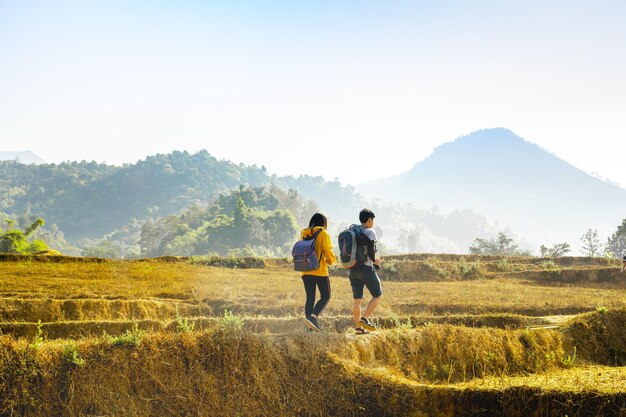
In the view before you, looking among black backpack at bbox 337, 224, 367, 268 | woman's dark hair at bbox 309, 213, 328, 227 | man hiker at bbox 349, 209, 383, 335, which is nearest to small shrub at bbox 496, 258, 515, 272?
man hiker at bbox 349, 209, 383, 335

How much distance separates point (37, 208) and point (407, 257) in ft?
620

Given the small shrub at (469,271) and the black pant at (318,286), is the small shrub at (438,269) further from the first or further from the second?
the black pant at (318,286)

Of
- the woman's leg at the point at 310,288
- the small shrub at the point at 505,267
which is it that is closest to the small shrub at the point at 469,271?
the small shrub at the point at 505,267

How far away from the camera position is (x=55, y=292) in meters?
17.9

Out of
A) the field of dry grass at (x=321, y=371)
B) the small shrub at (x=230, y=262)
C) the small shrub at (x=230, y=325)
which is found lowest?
the field of dry grass at (x=321, y=371)

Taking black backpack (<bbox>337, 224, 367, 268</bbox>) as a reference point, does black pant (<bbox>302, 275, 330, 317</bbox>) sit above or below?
below

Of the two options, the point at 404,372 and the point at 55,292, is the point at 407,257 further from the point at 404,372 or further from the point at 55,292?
the point at 404,372

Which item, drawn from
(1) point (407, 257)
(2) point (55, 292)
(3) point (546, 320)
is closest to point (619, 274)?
(1) point (407, 257)

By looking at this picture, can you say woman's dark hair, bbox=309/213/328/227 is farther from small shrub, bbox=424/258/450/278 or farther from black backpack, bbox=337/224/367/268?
small shrub, bbox=424/258/450/278

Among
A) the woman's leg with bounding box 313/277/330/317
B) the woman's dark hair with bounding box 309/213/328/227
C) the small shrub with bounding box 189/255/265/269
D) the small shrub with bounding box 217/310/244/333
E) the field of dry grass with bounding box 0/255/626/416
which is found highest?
the woman's dark hair with bounding box 309/213/328/227

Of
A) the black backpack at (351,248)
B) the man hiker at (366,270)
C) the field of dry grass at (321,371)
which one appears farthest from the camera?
the man hiker at (366,270)

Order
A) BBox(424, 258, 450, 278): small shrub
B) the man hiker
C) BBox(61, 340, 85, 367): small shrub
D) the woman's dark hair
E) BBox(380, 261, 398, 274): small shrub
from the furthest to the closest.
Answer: BBox(380, 261, 398, 274): small shrub < BBox(424, 258, 450, 278): small shrub < the woman's dark hair < the man hiker < BBox(61, 340, 85, 367): small shrub

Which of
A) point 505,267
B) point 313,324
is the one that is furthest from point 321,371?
point 505,267

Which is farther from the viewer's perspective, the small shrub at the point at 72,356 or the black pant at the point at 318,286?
the black pant at the point at 318,286
